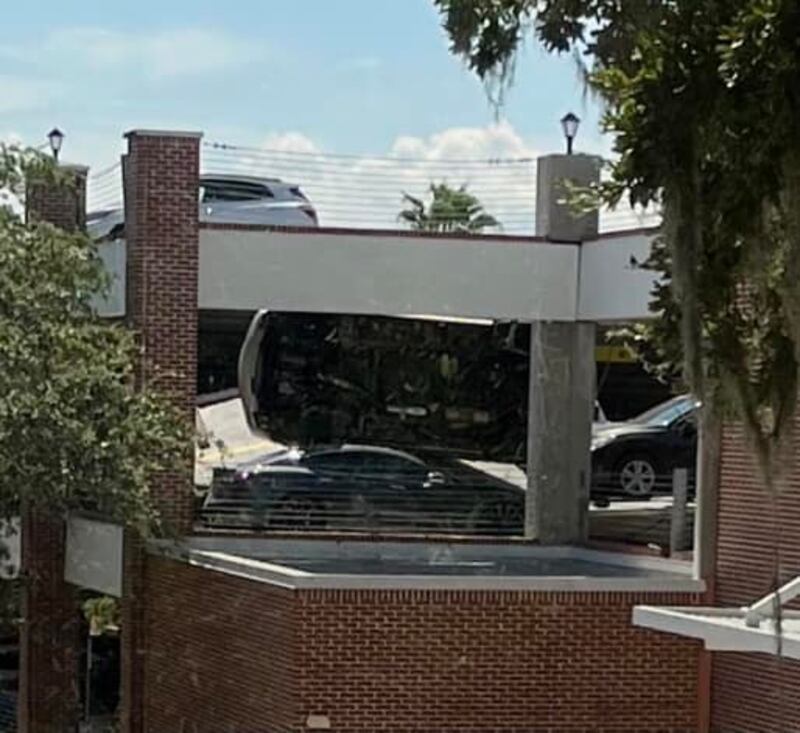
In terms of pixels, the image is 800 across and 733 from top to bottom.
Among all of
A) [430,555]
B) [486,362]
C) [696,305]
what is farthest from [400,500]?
[696,305]

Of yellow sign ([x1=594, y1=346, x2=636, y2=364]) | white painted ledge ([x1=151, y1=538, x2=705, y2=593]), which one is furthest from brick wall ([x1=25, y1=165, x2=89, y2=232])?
yellow sign ([x1=594, y1=346, x2=636, y2=364])

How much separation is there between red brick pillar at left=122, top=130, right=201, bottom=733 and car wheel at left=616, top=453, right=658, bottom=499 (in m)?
5.14

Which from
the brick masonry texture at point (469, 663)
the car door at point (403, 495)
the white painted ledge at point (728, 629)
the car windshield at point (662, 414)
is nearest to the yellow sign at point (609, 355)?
the car windshield at point (662, 414)

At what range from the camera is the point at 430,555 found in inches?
713

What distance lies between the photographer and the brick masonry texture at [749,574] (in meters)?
13.8

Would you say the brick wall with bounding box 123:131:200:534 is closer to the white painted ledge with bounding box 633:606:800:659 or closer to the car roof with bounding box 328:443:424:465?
the car roof with bounding box 328:443:424:465

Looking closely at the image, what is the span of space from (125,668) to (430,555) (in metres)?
3.59

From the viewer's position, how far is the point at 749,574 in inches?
569

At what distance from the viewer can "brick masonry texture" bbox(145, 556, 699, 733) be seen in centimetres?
1469

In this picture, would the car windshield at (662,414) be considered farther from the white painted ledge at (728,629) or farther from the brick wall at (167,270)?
the white painted ledge at (728,629)

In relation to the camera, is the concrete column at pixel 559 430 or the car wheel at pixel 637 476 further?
the car wheel at pixel 637 476

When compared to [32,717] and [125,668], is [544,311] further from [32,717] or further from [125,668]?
[32,717]

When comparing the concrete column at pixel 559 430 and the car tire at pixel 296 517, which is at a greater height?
the concrete column at pixel 559 430

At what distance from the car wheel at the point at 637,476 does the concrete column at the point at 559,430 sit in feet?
1.73
